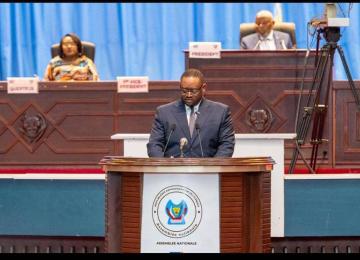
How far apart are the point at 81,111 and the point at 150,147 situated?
10.9 feet

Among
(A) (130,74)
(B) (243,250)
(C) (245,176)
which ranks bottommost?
(B) (243,250)

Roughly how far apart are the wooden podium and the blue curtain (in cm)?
704

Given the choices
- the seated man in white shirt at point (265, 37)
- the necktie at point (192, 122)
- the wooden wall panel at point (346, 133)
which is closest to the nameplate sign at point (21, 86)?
the seated man in white shirt at point (265, 37)

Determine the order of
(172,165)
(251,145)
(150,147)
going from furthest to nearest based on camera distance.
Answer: (251,145) < (150,147) < (172,165)

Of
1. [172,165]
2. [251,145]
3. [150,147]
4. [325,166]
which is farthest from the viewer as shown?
[325,166]

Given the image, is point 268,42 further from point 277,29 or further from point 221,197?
point 221,197

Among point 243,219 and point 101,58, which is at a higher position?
point 101,58

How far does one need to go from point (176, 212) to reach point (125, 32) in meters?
7.59

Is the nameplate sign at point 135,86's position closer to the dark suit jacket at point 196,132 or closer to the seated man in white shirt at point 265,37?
the seated man in white shirt at point 265,37

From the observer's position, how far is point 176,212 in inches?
212

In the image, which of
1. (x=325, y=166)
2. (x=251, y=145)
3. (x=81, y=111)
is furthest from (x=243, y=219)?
(x=81, y=111)

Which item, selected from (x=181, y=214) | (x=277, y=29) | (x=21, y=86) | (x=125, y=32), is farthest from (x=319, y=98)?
(x=125, y=32)

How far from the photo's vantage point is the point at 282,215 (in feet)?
23.4

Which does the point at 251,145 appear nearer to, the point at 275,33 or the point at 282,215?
the point at 282,215
